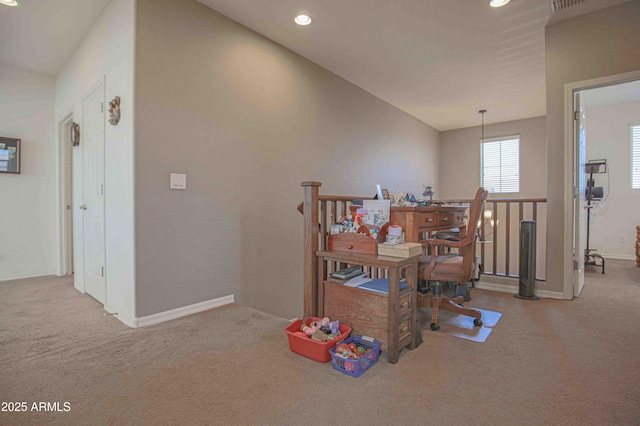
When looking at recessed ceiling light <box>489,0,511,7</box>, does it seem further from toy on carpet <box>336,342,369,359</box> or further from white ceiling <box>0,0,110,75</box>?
white ceiling <box>0,0,110,75</box>

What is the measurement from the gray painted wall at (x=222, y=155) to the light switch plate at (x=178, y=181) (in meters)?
0.04

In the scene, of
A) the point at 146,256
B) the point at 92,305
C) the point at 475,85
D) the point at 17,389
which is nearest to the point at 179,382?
the point at 17,389

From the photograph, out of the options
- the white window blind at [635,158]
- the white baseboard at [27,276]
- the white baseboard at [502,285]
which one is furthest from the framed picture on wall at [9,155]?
the white window blind at [635,158]

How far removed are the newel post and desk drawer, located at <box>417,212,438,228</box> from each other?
2.49 ft

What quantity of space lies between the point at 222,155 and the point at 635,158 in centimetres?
690

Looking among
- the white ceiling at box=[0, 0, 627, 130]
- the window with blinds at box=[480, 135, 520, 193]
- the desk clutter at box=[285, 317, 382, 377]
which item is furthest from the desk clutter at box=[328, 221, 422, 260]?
the window with blinds at box=[480, 135, 520, 193]

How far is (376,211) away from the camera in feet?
6.94

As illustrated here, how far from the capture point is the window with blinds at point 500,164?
6.21m

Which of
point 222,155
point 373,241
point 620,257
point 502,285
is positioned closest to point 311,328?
point 373,241

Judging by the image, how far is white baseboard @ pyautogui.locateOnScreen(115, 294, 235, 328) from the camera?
2266 mm

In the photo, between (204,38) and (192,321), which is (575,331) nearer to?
(192,321)

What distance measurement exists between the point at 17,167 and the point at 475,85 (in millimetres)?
6126

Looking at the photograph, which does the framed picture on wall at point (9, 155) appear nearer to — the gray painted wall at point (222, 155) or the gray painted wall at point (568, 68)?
the gray painted wall at point (222, 155)

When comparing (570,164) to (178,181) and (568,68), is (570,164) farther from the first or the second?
(178,181)
